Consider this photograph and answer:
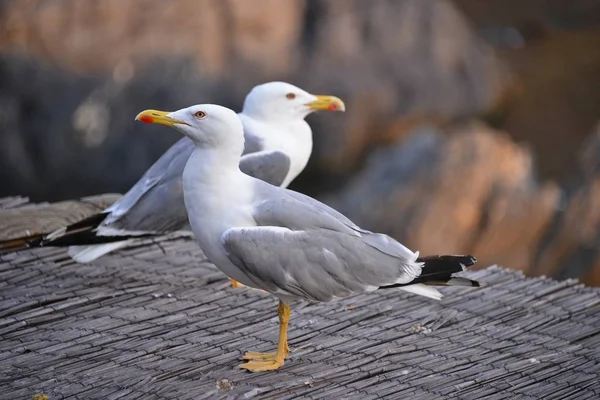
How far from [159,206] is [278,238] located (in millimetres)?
1057

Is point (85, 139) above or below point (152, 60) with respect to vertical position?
below

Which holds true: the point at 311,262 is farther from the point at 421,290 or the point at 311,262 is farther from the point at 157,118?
the point at 157,118

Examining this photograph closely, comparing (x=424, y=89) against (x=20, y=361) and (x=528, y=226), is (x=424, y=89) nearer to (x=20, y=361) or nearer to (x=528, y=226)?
(x=528, y=226)

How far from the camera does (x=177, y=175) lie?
417cm

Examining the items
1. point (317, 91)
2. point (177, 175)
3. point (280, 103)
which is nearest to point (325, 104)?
point (280, 103)

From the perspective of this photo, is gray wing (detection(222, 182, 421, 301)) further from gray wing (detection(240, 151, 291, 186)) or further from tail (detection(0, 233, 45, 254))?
tail (detection(0, 233, 45, 254))

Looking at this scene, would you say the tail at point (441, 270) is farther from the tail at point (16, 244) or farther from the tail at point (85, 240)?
the tail at point (16, 244)

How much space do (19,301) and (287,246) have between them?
1.18 m

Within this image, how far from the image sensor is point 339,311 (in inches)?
151

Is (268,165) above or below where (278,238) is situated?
above

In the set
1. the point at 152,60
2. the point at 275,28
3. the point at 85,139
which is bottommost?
the point at 85,139

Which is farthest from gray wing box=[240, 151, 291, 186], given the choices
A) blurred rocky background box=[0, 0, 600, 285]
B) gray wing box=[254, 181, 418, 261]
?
blurred rocky background box=[0, 0, 600, 285]

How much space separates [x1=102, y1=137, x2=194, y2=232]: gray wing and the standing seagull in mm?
810

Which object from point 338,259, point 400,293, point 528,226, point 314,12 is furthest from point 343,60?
point 338,259
